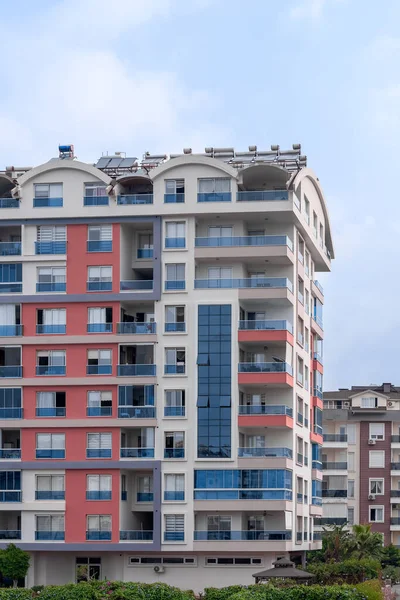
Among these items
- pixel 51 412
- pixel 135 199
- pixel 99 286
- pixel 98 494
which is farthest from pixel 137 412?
pixel 135 199

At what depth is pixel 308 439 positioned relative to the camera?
3428 inches

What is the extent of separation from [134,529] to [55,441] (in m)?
7.08

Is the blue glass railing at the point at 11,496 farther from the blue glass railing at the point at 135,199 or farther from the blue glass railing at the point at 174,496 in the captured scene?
the blue glass railing at the point at 135,199

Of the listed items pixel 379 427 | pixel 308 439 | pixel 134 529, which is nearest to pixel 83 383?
pixel 134 529

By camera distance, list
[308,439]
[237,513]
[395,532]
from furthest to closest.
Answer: [395,532] → [308,439] → [237,513]

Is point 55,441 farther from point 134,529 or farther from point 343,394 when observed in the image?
point 343,394

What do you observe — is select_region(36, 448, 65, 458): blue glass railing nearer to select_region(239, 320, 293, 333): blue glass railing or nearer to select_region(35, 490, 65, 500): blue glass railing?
select_region(35, 490, 65, 500): blue glass railing

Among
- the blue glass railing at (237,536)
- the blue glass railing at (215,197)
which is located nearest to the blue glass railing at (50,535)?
the blue glass railing at (237,536)

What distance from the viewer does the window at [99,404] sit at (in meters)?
78.4

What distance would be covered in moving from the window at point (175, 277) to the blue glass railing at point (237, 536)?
1460 cm

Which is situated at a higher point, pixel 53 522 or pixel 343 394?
pixel 343 394

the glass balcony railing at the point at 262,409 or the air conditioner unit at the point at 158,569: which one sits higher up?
the glass balcony railing at the point at 262,409

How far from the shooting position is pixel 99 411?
257 feet

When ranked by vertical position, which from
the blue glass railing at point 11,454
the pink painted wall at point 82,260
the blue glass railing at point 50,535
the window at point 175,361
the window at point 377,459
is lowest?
the blue glass railing at point 50,535
